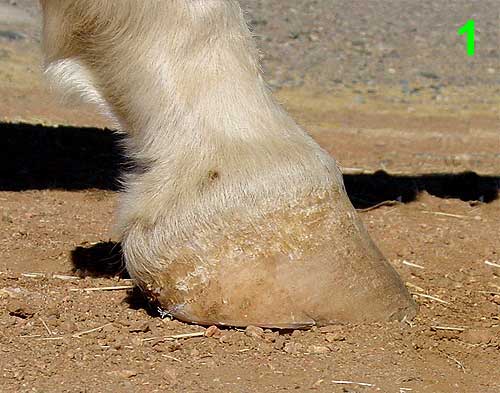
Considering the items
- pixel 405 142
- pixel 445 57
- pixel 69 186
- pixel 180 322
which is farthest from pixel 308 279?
pixel 445 57

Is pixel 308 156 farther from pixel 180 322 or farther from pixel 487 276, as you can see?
pixel 487 276

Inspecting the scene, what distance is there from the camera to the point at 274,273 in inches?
103

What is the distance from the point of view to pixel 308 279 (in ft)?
8.64

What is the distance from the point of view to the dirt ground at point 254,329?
95.0 inches

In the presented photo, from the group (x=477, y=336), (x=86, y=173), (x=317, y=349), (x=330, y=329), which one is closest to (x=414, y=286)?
(x=477, y=336)

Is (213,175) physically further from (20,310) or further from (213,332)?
(20,310)

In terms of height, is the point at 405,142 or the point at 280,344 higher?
the point at 280,344

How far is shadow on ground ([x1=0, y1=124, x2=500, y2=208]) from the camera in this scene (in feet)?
15.3

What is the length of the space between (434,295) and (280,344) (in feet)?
2.47

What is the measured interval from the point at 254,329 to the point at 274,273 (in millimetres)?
156

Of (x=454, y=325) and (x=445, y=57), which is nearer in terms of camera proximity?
(x=454, y=325)

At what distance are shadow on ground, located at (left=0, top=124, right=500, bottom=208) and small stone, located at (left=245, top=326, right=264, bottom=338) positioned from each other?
1.89m

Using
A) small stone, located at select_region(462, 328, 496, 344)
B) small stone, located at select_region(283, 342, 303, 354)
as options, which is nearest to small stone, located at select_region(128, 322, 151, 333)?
small stone, located at select_region(283, 342, 303, 354)

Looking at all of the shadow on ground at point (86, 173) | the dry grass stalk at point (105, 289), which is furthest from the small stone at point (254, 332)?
the shadow on ground at point (86, 173)
